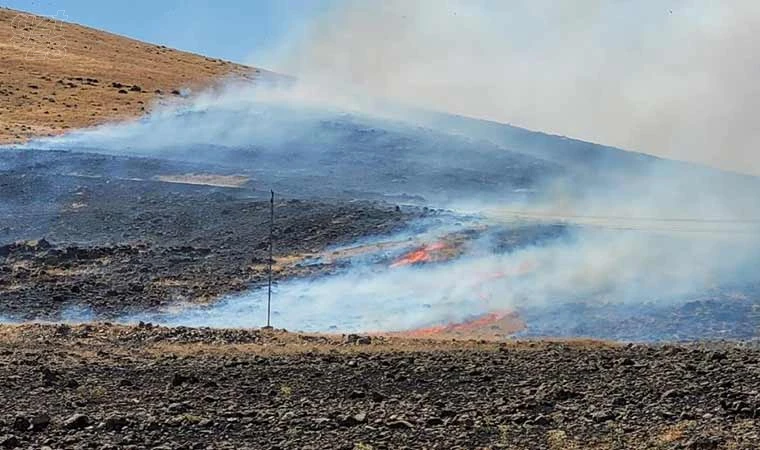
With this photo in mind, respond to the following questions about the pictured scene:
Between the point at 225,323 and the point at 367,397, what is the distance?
292 inches

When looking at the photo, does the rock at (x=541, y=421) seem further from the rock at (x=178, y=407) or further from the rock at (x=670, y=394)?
the rock at (x=178, y=407)

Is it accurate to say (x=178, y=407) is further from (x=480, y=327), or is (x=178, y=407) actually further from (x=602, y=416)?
(x=480, y=327)

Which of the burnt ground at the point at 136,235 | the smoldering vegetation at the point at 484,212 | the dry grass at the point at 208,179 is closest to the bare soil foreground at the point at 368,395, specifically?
the smoldering vegetation at the point at 484,212

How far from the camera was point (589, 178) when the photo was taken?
3216cm

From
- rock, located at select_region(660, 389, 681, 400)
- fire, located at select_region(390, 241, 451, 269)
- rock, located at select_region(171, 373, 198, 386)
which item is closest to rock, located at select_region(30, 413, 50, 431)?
rock, located at select_region(171, 373, 198, 386)

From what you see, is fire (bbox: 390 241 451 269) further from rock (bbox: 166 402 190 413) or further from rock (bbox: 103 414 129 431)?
rock (bbox: 103 414 129 431)

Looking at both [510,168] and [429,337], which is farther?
[510,168]

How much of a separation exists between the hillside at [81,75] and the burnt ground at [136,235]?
7683 mm

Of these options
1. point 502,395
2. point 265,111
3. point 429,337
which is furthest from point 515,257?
point 265,111

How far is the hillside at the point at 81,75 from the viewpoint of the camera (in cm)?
3941

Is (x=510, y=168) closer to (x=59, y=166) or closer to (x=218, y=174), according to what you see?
(x=218, y=174)

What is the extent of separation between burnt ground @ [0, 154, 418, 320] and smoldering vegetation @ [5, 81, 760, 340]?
1.30 metres

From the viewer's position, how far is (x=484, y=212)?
1039 inches

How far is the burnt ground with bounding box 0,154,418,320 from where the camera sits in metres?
18.8
